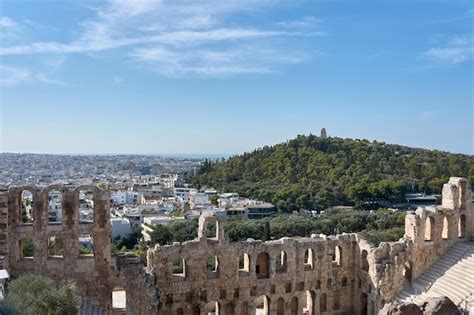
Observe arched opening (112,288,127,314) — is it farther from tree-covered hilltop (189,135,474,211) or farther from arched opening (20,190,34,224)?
tree-covered hilltop (189,135,474,211)

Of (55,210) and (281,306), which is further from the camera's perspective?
(55,210)

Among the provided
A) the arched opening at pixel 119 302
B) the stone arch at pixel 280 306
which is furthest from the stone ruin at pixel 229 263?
the arched opening at pixel 119 302

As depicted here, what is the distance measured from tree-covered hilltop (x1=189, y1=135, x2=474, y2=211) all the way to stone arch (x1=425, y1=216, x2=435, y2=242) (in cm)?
4371

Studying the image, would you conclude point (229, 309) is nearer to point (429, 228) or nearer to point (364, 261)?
point (364, 261)

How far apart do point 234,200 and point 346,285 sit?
60175 millimetres

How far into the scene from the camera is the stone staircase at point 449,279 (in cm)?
2074

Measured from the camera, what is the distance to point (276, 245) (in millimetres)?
22781

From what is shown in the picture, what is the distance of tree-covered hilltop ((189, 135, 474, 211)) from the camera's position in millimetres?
71250

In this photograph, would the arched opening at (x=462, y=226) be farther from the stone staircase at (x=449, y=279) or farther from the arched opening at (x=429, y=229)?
the arched opening at (x=429, y=229)

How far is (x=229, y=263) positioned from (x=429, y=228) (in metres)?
10.5

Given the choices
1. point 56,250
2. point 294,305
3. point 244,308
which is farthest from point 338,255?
point 56,250

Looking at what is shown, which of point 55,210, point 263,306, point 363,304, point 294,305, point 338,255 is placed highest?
point 338,255

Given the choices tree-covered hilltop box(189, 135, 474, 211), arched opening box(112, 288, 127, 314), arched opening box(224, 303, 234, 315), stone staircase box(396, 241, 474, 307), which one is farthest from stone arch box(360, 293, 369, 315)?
tree-covered hilltop box(189, 135, 474, 211)

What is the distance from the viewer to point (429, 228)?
962 inches
